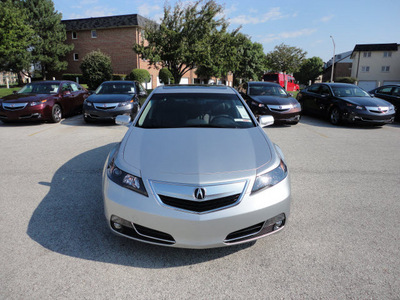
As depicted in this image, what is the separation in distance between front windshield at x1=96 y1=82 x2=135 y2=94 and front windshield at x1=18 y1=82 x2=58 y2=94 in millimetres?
1610

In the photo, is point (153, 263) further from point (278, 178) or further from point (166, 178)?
point (278, 178)

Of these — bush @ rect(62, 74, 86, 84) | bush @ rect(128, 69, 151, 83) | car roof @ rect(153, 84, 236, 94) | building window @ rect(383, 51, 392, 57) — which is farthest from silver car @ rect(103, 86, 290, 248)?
building window @ rect(383, 51, 392, 57)

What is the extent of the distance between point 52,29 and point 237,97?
39575 millimetres

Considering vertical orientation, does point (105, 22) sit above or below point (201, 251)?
above

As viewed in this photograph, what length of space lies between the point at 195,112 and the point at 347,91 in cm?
957

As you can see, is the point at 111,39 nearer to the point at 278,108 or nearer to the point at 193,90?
the point at 278,108

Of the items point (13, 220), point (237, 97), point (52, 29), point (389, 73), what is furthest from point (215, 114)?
point (389, 73)

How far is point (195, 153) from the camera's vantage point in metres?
2.81

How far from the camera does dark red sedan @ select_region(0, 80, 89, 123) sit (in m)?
9.64

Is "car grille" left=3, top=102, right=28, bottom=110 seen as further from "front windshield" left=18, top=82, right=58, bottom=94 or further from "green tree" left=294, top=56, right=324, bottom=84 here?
"green tree" left=294, top=56, right=324, bottom=84

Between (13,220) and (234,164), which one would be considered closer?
(234,164)

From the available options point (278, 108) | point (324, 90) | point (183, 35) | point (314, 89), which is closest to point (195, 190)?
point (278, 108)

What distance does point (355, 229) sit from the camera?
3.25 m

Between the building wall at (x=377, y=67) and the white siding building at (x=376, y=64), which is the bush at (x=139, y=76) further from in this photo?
the building wall at (x=377, y=67)
